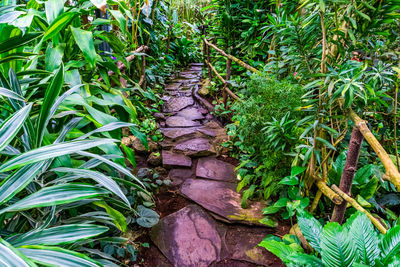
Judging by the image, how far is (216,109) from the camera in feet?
10.6

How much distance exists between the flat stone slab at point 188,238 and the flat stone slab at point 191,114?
6.04ft

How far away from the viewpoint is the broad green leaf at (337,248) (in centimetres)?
84

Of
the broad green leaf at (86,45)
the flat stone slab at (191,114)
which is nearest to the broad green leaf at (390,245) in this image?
the broad green leaf at (86,45)

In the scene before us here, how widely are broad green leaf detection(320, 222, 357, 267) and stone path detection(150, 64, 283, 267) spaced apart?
567 mm

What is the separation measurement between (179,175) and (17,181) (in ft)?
5.06

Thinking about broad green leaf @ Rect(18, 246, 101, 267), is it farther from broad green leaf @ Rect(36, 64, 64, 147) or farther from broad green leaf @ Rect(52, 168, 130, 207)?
broad green leaf @ Rect(36, 64, 64, 147)

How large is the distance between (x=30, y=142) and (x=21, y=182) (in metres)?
0.22

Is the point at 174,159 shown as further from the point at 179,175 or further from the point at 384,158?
the point at 384,158

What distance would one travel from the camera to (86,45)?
1019 mm

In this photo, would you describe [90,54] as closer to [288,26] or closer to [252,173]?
[288,26]

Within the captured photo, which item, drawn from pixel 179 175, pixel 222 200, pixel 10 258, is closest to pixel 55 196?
pixel 10 258

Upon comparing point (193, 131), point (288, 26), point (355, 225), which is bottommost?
point (193, 131)

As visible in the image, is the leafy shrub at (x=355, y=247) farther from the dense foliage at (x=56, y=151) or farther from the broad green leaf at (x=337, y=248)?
the dense foliage at (x=56, y=151)

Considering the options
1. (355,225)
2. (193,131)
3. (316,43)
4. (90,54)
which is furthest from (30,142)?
(193,131)
